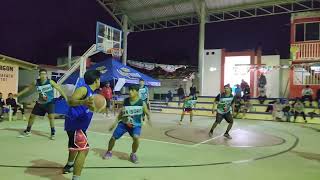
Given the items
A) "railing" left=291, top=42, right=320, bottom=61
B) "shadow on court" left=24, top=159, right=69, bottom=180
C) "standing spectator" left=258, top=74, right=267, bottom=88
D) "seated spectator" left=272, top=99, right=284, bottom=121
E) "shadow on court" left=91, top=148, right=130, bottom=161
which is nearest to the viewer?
"shadow on court" left=24, top=159, right=69, bottom=180

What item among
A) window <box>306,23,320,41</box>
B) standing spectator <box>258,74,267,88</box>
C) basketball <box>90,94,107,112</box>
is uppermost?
window <box>306,23,320,41</box>

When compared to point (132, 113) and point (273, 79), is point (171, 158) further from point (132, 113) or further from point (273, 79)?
point (273, 79)

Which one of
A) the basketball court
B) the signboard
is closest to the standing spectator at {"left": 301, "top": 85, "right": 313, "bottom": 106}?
the basketball court

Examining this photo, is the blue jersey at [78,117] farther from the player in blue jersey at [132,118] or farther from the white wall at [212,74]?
the white wall at [212,74]

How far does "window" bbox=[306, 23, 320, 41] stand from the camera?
22562 mm

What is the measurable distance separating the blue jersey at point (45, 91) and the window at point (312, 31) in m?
19.1

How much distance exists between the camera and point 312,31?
22.7 metres

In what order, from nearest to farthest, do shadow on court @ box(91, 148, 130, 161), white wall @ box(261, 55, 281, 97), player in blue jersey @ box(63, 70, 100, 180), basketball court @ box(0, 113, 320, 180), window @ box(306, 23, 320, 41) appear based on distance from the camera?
player in blue jersey @ box(63, 70, 100, 180), basketball court @ box(0, 113, 320, 180), shadow on court @ box(91, 148, 130, 161), window @ box(306, 23, 320, 41), white wall @ box(261, 55, 281, 97)

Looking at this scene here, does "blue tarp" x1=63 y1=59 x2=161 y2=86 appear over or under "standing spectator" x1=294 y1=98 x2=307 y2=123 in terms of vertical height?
over

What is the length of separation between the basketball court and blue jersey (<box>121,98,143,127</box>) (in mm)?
774

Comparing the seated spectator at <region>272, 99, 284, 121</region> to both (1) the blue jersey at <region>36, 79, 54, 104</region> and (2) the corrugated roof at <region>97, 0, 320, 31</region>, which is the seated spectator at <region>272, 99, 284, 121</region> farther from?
(1) the blue jersey at <region>36, 79, 54, 104</region>

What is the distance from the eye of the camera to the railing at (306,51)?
22109mm

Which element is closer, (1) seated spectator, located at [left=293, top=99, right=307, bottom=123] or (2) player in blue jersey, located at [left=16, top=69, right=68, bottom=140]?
(2) player in blue jersey, located at [left=16, top=69, right=68, bottom=140]

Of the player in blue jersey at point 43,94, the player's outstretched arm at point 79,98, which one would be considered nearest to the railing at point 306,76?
the player in blue jersey at point 43,94
